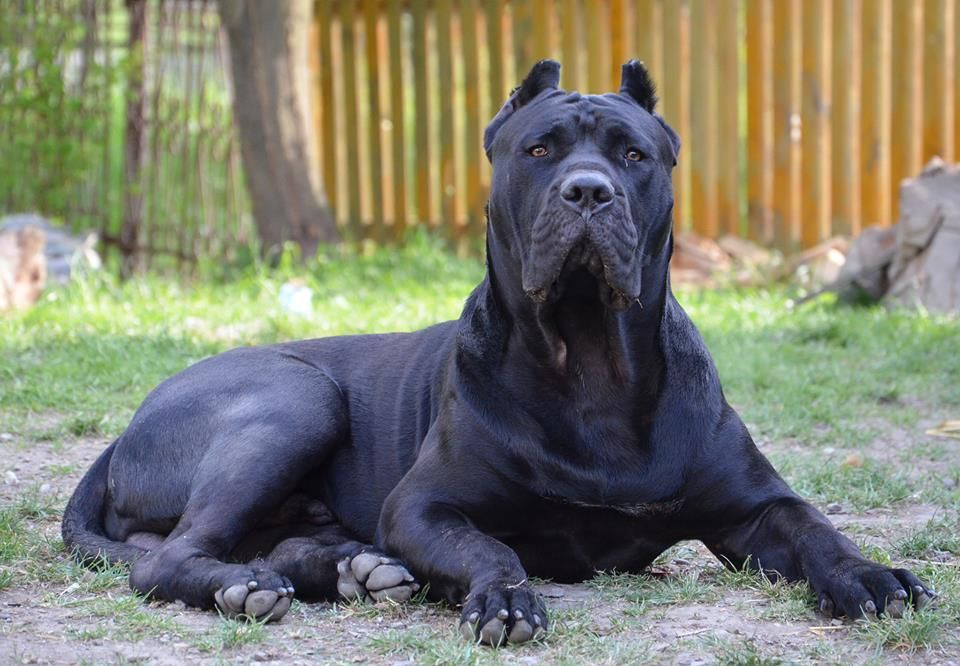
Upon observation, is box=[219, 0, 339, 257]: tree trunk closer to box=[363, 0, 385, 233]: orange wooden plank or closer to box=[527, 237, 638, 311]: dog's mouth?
box=[363, 0, 385, 233]: orange wooden plank

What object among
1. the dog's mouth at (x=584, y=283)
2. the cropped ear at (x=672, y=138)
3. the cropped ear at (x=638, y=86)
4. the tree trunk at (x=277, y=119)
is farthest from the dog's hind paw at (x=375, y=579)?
the tree trunk at (x=277, y=119)

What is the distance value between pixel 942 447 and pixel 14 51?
7.47m

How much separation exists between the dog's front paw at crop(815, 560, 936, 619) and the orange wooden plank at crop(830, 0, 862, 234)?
6.54 m

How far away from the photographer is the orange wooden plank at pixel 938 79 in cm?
928

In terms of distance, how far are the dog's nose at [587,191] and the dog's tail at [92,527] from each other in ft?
5.33

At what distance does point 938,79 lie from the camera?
934 cm

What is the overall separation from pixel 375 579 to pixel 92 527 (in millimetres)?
1103

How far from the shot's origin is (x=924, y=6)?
9.34 metres

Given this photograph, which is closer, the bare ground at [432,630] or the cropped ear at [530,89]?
the bare ground at [432,630]

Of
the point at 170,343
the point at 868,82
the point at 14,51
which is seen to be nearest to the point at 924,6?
the point at 868,82

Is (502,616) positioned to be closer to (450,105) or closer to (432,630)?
(432,630)

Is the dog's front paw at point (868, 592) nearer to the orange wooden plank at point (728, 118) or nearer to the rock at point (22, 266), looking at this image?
the rock at point (22, 266)

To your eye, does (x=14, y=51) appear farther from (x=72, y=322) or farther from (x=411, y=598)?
(x=411, y=598)

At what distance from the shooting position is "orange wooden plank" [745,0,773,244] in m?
9.86
